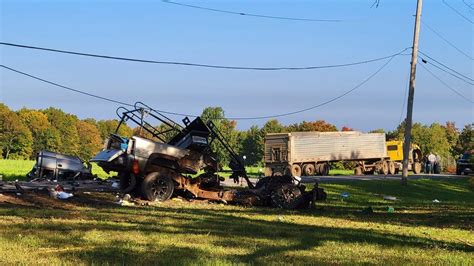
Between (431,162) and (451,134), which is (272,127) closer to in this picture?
(451,134)

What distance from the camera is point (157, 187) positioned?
15484mm

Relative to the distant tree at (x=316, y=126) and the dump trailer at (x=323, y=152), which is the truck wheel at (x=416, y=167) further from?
the distant tree at (x=316, y=126)

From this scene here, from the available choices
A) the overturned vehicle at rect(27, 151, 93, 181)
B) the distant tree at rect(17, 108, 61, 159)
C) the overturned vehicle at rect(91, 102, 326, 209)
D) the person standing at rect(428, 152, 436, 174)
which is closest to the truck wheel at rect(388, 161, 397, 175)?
the person standing at rect(428, 152, 436, 174)

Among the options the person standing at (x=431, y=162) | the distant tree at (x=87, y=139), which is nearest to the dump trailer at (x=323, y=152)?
the person standing at (x=431, y=162)

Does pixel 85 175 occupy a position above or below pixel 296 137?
below

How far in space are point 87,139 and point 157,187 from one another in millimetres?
94624

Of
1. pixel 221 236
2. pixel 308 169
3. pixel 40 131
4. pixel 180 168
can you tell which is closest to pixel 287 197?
pixel 180 168

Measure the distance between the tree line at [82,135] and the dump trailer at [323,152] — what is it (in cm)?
3704

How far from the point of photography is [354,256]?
300 inches

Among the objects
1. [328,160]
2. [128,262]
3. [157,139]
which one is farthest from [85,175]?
[328,160]

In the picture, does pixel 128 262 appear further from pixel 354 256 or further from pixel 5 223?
pixel 5 223

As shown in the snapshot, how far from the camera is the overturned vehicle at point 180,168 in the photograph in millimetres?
15375

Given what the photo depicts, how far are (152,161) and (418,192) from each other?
51.7 feet

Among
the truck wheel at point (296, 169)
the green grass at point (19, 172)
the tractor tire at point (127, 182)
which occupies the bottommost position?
the green grass at point (19, 172)
